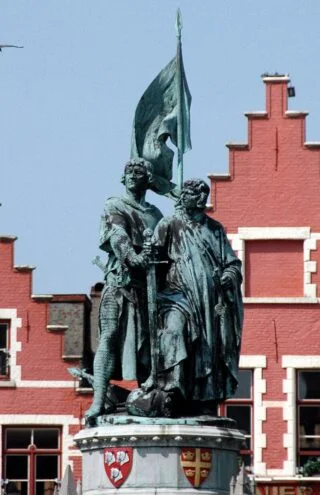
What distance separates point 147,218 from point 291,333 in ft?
78.5

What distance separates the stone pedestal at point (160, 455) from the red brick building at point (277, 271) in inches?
945

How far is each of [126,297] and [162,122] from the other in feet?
7.23

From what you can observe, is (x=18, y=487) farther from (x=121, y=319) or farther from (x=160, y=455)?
(x=160, y=455)

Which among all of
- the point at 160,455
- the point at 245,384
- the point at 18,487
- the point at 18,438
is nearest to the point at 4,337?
the point at 18,438

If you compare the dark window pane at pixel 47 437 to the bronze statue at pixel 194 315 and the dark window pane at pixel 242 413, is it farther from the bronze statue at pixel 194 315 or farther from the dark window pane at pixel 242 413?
the bronze statue at pixel 194 315

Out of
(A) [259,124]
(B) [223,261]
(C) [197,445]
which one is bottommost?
(C) [197,445]

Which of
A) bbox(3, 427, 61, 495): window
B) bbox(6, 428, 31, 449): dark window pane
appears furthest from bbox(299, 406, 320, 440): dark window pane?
bbox(6, 428, 31, 449): dark window pane

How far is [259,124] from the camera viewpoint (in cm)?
5406

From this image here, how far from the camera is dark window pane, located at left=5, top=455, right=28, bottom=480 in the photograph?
5356 cm

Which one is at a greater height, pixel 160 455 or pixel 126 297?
pixel 126 297

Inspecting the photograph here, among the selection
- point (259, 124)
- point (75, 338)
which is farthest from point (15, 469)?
point (259, 124)

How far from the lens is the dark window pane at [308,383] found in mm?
53688

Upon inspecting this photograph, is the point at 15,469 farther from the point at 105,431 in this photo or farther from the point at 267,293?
the point at 105,431

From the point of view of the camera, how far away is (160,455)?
2909 centimetres
